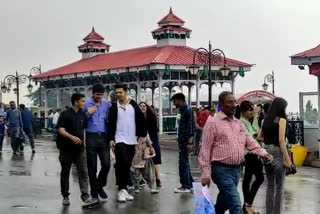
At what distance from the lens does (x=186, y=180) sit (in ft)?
38.3

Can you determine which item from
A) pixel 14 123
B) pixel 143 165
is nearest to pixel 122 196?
pixel 143 165

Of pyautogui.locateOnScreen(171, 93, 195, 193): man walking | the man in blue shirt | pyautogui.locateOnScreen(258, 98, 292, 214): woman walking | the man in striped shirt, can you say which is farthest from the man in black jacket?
the man in striped shirt

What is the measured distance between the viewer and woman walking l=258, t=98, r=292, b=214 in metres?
8.57

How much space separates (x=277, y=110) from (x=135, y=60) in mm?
29793

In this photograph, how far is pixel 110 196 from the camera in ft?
36.8

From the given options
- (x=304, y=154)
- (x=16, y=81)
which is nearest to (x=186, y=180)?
(x=304, y=154)

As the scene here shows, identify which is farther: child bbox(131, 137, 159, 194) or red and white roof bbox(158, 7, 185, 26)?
red and white roof bbox(158, 7, 185, 26)

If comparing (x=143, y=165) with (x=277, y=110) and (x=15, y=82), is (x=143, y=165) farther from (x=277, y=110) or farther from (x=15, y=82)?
(x=15, y=82)

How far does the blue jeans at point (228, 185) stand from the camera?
726 centimetres

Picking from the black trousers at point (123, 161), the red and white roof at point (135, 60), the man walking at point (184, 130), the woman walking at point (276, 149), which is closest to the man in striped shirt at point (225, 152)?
the woman walking at point (276, 149)

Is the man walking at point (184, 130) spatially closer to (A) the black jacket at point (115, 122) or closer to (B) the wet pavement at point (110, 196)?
(B) the wet pavement at point (110, 196)

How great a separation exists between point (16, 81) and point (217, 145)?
1453 inches

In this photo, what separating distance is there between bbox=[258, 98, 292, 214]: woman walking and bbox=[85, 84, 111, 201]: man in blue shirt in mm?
2849

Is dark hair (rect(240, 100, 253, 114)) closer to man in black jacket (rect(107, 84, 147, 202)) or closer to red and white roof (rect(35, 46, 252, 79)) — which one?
man in black jacket (rect(107, 84, 147, 202))
